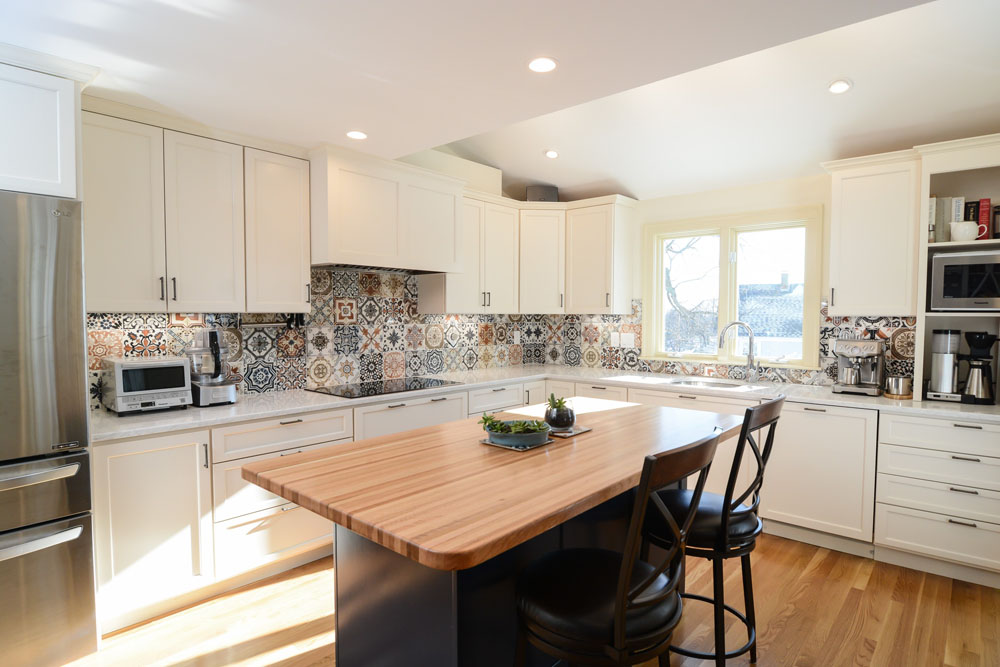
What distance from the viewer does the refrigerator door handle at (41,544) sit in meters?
1.95

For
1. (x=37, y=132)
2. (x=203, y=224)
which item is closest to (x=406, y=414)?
(x=203, y=224)

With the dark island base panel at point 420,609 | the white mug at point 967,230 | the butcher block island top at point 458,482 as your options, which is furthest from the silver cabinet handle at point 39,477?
the white mug at point 967,230

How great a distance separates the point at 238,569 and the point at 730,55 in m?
3.28

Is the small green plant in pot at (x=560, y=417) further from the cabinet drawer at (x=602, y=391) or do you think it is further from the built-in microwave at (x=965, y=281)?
the built-in microwave at (x=965, y=281)

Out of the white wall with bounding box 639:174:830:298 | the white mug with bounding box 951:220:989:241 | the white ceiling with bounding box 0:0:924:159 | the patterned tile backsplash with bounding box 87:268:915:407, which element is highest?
the white ceiling with bounding box 0:0:924:159

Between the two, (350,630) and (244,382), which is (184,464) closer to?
(244,382)

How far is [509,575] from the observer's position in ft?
5.29

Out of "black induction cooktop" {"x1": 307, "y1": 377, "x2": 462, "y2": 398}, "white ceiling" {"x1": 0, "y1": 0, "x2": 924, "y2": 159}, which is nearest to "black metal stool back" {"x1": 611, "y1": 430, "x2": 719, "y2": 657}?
"white ceiling" {"x1": 0, "y1": 0, "x2": 924, "y2": 159}

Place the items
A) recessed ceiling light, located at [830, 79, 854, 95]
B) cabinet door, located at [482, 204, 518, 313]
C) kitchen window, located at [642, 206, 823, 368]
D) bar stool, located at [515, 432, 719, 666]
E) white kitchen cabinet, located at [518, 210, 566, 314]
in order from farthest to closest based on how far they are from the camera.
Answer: white kitchen cabinet, located at [518, 210, 566, 314] < cabinet door, located at [482, 204, 518, 313] < kitchen window, located at [642, 206, 823, 368] < recessed ceiling light, located at [830, 79, 854, 95] < bar stool, located at [515, 432, 719, 666]

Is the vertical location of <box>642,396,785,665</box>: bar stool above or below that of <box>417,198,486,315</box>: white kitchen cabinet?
below

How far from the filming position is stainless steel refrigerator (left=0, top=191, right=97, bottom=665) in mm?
1970

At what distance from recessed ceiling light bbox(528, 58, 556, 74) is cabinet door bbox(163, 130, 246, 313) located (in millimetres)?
1769

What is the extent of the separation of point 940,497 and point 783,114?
2356mm

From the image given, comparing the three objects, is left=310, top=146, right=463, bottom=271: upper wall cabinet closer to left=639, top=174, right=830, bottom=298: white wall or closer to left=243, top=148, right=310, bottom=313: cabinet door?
left=243, top=148, right=310, bottom=313: cabinet door
